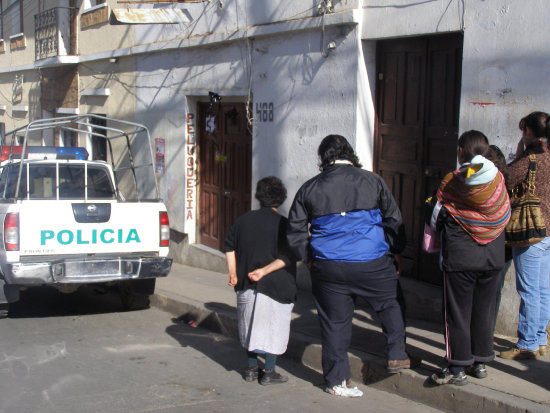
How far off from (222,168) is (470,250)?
252 inches

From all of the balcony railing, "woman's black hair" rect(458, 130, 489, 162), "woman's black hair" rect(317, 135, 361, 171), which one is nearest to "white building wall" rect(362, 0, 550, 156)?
"woman's black hair" rect(458, 130, 489, 162)

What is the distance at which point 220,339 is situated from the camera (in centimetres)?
704

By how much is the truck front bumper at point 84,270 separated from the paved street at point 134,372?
56 cm

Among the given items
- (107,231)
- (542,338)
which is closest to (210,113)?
(107,231)

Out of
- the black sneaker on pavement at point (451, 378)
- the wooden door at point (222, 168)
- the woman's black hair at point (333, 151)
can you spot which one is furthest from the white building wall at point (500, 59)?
the wooden door at point (222, 168)

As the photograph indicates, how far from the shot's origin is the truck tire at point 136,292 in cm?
795

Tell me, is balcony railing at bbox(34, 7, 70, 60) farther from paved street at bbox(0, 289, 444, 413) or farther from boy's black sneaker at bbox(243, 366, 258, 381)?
boy's black sneaker at bbox(243, 366, 258, 381)

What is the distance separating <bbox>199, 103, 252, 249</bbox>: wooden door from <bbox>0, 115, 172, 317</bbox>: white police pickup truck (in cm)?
217

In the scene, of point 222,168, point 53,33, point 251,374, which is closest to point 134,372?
point 251,374

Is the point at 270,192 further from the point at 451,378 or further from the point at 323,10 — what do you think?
the point at 323,10

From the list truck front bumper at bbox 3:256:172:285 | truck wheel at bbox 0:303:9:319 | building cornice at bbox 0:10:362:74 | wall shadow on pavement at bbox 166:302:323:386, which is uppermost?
building cornice at bbox 0:10:362:74

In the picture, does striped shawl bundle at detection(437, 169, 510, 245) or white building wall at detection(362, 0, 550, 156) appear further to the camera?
white building wall at detection(362, 0, 550, 156)

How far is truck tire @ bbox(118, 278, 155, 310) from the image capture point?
7949mm

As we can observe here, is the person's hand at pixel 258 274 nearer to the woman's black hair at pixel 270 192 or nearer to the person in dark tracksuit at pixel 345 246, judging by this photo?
the person in dark tracksuit at pixel 345 246
